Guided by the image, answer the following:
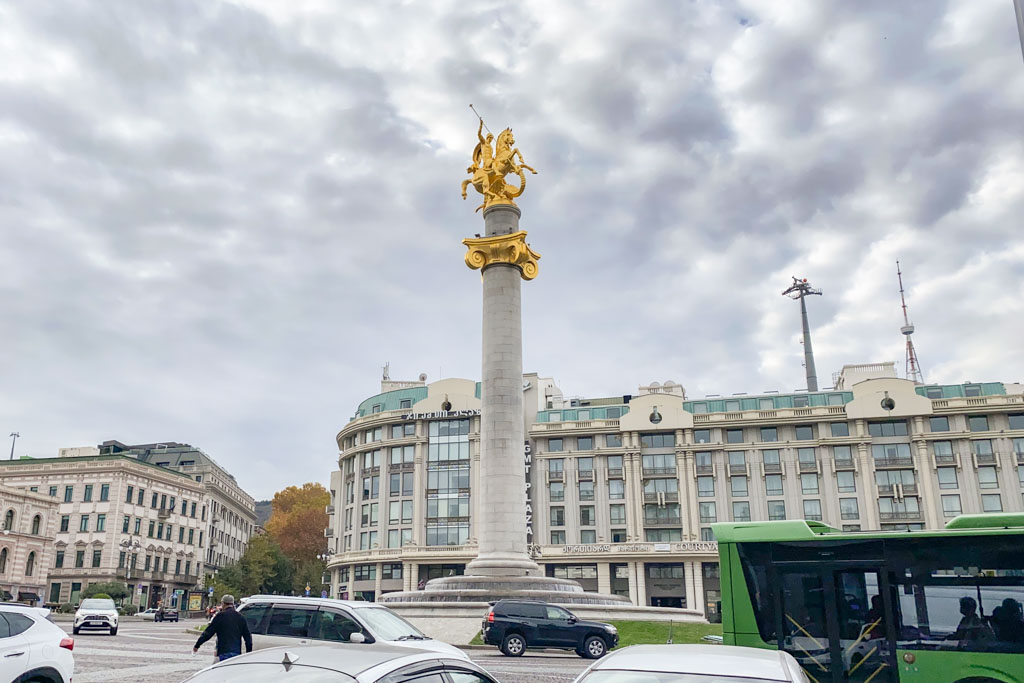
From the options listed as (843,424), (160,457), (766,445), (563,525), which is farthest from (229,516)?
(843,424)

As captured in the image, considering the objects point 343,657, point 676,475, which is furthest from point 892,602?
point 676,475

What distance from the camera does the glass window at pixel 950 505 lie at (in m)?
70.9

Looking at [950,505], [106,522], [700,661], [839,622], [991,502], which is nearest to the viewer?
[700,661]

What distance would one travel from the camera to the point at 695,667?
5719mm

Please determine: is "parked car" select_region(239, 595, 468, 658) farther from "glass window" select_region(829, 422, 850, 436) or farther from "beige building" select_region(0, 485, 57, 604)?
"glass window" select_region(829, 422, 850, 436)

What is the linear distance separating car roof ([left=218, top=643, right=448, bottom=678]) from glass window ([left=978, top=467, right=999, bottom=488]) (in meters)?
76.6

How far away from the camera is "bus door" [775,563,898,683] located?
1274 centimetres

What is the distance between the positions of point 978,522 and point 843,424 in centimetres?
6519

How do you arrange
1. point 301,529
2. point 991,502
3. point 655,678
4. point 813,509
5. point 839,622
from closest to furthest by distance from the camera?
point 655,678 → point 839,622 → point 991,502 → point 813,509 → point 301,529

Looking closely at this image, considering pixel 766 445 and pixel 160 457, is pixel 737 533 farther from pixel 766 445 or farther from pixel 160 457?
pixel 160 457

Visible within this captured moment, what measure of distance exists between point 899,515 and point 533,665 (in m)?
59.3

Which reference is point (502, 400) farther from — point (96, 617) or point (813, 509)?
point (813, 509)

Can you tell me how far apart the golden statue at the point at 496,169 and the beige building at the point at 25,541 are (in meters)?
47.6

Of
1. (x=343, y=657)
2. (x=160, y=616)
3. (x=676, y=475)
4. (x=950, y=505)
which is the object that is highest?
(x=676, y=475)
